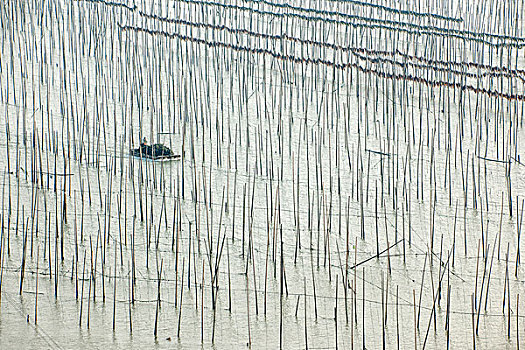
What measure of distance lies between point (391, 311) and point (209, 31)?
7.96 ft

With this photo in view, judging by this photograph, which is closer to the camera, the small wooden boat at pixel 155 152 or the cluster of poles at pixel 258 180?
the cluster of poles at pixel 258 180

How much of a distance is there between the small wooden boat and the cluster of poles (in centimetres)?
3

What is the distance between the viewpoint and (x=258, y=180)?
2.40m

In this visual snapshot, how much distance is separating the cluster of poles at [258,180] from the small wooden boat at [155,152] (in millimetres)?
31

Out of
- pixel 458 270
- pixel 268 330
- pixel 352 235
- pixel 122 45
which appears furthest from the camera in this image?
pixel 122 45

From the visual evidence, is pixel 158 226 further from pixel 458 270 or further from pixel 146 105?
pixel 146 105

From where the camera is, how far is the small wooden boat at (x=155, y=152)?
2449mm

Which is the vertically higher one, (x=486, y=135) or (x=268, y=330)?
(x=486, y=135)

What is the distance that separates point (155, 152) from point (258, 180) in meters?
0.35

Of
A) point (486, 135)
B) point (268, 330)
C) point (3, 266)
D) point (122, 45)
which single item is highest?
point (122, 45)

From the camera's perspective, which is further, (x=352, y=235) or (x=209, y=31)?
(x=209, y=31)

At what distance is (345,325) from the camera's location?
5.60 ft

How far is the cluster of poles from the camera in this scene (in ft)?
5.68

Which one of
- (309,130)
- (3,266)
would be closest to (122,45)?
(309,130)
